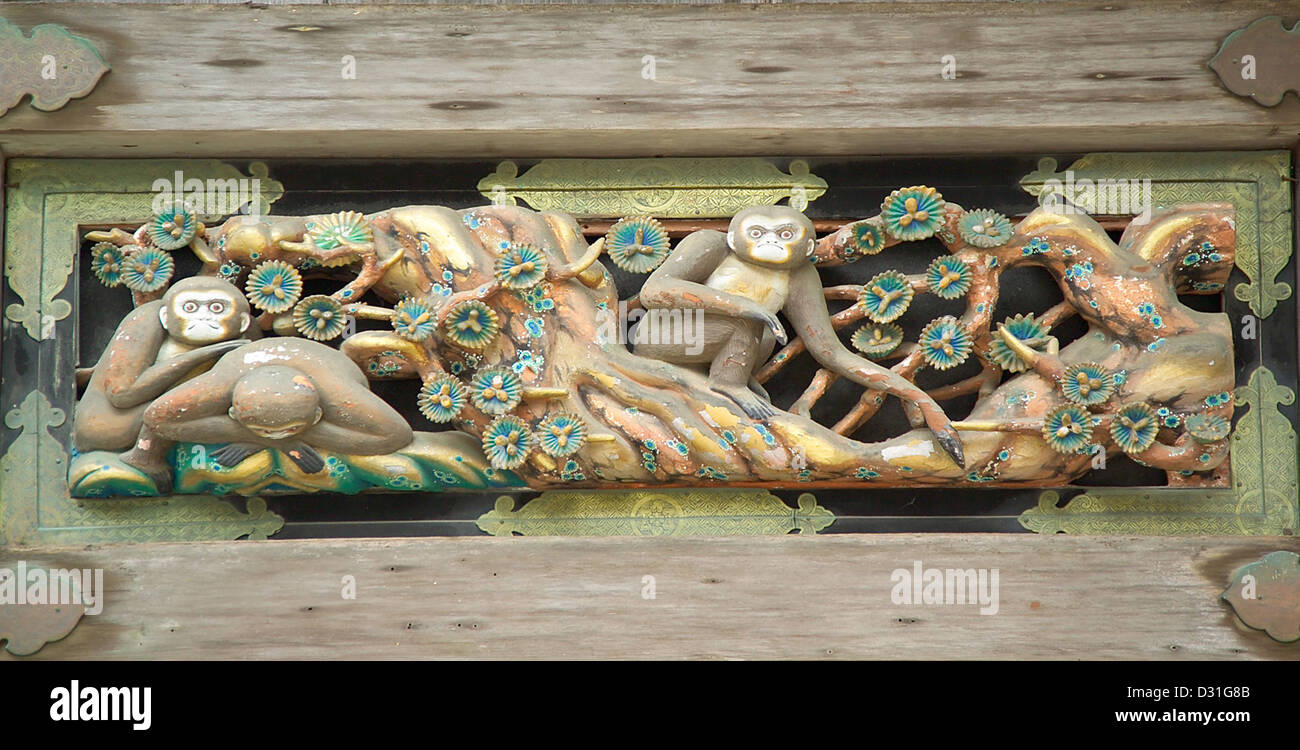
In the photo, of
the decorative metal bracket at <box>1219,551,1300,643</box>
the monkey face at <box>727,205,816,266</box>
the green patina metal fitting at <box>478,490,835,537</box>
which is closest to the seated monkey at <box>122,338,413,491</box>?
the green patina metal fitting at <box>478,490,835,537</box>

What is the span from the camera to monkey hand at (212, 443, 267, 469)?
2.58 metres

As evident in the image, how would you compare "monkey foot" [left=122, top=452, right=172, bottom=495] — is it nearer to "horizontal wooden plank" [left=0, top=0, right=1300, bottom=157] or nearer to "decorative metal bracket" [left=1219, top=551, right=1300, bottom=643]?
"horizontal wooden plank" [left=0, top=0, right=1300, bottom=157]

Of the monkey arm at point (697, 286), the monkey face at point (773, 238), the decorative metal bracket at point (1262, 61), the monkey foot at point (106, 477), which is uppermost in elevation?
the decorative metal bracket at point (1262, 61)

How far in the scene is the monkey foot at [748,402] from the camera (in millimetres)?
2576

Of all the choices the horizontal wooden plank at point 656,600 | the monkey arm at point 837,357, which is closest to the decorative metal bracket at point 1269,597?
the horizontal wooden plank at point 656,600

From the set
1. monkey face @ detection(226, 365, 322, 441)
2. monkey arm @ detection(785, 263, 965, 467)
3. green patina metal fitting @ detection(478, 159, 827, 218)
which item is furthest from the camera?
green patina metal fitting @ detection(478, 159, 827, 218)

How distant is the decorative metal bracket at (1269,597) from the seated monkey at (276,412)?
1.50m

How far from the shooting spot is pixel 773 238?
2.63 m

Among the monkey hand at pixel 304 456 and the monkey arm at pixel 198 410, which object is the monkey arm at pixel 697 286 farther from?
the monkey arm at pixel 198 410

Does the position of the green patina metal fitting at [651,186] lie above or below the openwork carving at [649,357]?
above

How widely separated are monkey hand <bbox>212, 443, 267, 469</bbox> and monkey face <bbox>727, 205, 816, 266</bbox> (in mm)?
940

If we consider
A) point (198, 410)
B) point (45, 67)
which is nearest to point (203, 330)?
point (198, 410)

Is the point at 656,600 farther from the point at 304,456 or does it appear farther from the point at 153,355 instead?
the point at 153,355

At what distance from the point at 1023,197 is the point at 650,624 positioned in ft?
3.54
